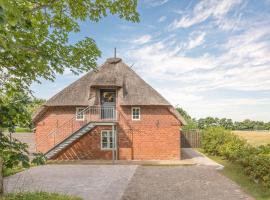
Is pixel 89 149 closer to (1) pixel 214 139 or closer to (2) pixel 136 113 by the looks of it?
(2) pixel 136 113

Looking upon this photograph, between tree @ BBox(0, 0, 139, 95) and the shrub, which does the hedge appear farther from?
tree @ BBox(0, 0, 139, 95)

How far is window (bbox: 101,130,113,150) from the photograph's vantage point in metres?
23.4

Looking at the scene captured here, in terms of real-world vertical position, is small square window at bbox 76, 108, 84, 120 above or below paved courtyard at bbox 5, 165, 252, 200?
above

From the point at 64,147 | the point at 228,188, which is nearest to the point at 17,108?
the point at 228,188

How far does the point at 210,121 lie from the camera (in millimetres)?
62844

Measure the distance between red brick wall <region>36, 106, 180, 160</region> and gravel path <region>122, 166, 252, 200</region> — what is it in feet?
15.5

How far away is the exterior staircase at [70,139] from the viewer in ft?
71.9

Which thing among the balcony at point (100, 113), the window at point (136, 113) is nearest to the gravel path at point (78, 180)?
the balcony at point (100, 113)

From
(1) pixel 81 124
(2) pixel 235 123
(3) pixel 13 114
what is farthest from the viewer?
(2) pixel 235 123

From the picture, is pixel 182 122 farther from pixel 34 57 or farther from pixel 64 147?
pixel 34 57

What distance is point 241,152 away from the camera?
1744 centimetres

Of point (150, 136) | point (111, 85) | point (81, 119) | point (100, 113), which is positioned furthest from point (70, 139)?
point (150, 136)

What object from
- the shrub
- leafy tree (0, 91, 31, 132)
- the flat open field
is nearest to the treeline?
the flat open field

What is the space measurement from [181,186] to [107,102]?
12176 mm
